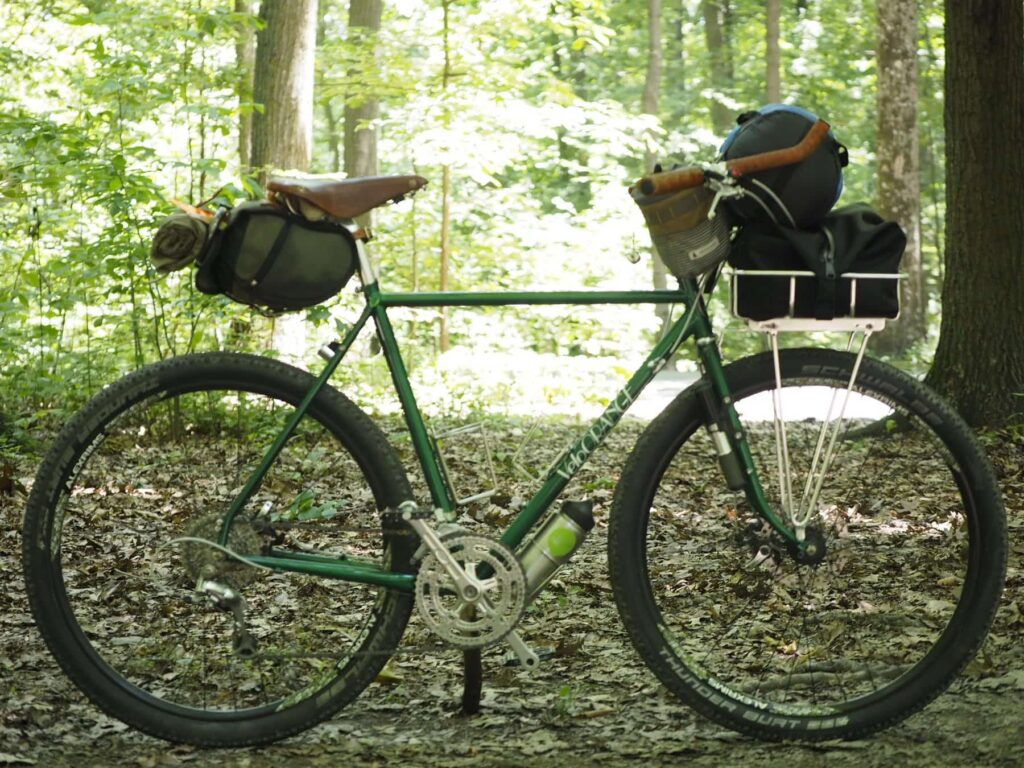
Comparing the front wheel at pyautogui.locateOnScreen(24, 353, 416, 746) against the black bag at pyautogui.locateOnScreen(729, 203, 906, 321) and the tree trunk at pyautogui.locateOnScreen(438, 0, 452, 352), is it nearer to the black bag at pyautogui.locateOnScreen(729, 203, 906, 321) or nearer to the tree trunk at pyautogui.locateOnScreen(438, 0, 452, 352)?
the black bag at pyautogui.locateOnScreen(729, 203, 906, 321)

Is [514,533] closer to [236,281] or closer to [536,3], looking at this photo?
[236,281]

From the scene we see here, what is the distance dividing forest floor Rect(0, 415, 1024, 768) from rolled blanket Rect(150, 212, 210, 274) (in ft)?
3.69

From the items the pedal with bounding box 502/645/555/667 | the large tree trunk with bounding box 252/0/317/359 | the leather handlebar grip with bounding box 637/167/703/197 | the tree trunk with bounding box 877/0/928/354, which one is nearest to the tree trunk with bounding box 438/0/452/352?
the large tree trunk with bounding box 252/0/317/359

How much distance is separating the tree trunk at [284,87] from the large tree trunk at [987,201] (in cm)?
524

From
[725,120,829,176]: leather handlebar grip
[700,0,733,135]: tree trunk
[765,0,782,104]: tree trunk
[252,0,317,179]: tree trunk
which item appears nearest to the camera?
[725,120,829,176]: leather handlebar grip

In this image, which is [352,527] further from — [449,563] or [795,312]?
[795,312]

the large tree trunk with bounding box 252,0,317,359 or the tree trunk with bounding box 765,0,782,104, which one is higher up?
the tree trunk with bounding box 765,0,782,104

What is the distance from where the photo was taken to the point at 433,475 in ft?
9.61

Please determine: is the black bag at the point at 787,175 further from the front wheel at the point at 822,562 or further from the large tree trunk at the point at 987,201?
the large tree trunk at the point at 987,201

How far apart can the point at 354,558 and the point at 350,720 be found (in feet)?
1.51

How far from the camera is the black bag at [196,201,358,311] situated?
280 centimetres

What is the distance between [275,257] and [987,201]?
4.89 m

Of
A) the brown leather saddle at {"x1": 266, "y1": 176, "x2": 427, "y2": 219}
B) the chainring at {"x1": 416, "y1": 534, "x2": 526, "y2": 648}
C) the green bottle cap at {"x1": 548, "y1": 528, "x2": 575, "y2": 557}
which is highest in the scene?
the brown leather saddle at {"x1": 266, "y1": 176, "x2": 427, "y2": 219}

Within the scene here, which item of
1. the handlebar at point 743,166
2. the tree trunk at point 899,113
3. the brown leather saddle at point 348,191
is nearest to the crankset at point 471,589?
the brown leather saddle at point 348,191
